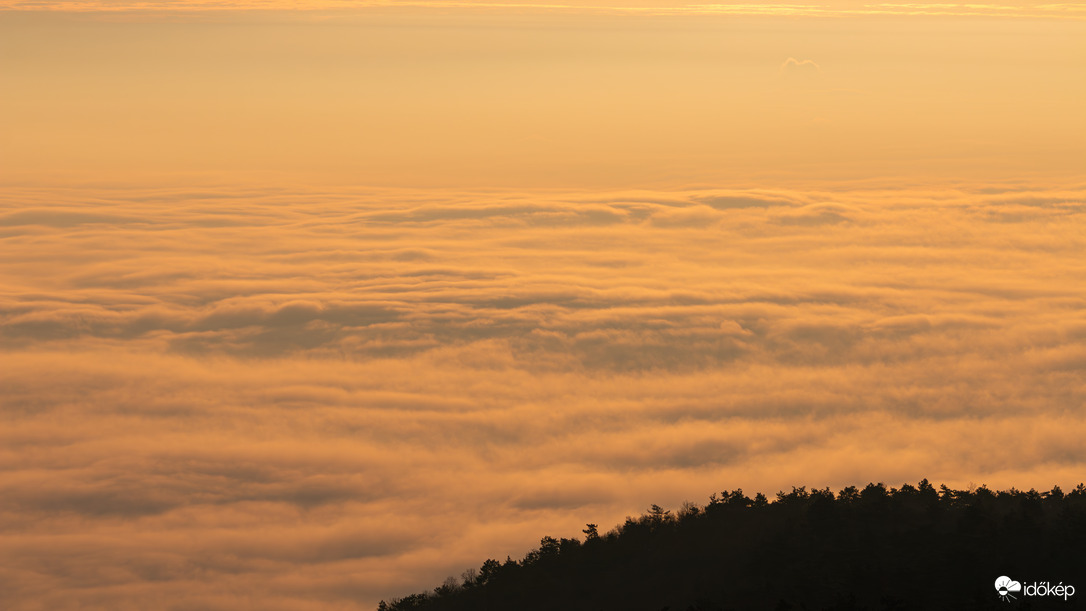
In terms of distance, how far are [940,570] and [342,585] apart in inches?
5708

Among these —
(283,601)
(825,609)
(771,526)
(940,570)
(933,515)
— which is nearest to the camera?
(825,609)

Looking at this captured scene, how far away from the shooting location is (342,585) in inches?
7077

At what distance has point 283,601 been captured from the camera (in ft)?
563

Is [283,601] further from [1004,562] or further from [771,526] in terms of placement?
[1004,562]

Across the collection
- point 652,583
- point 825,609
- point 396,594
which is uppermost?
point 396,594

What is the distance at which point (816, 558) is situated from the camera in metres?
54.8

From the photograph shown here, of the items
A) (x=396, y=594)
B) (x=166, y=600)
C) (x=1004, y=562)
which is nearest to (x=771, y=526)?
(x=1004, y=562)

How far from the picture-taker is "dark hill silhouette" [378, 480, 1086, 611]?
166 ft

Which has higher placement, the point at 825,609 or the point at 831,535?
the point at 831,535

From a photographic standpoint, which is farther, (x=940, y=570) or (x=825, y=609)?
(x=940, y=570)

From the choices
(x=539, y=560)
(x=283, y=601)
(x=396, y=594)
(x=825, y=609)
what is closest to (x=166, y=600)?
(x=283, y=601)

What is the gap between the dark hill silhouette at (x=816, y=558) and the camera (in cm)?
5050

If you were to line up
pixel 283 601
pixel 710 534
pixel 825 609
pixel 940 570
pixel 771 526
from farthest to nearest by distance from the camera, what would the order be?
pixel 283 601
pixel 710 534
pixel 771 526
pixel 940 570
pixel 825 609

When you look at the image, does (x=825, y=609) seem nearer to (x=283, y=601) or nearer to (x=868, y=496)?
(x=868, y=496)
